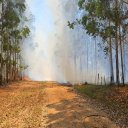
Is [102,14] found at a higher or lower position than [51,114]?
higher

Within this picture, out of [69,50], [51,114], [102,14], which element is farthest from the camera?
[69,50]

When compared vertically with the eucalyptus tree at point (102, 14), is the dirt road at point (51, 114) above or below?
below

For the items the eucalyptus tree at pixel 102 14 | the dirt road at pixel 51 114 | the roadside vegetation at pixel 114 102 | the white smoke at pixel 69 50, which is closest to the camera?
the dirt road at pixel 51 114

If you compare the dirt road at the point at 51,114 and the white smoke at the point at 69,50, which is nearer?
the dirt road at the point at 51,114

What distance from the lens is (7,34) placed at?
139ft

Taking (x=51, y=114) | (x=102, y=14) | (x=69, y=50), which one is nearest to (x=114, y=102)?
(x=51, y=114)

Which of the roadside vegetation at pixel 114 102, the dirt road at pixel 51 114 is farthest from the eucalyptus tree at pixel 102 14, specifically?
the dirt road at pixel 51 114

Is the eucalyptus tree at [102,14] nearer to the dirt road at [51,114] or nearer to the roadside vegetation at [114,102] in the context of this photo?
the roadside vegetation at [114,102]

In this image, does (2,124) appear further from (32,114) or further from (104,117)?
(104,117)

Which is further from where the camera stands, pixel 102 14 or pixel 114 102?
pixel 102 14

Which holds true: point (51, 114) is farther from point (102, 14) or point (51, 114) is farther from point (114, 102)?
point (102, 14)

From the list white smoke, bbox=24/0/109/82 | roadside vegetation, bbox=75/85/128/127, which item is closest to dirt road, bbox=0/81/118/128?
roadside vegetation, bbox=75/85/128/127

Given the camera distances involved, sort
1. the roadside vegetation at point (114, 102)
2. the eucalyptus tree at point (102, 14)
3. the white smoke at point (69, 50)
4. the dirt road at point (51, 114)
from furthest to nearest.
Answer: the white smoke at point (69, 50), the eucalyptus tree at point (102, 14), the roadside vegetation at point (114, 102), the dirt road at point (51, 114)

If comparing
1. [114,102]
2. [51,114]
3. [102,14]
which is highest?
[102,14]
